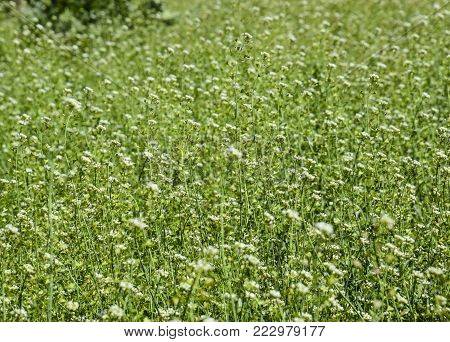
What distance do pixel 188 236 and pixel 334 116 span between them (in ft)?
6.70

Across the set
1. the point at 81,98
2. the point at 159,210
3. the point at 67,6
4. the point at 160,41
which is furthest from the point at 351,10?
the point at 159,210

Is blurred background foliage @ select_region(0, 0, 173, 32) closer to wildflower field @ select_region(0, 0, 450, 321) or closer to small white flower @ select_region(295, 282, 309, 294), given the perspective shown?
wildflower field @ select_region(0, 0, 450, 321)

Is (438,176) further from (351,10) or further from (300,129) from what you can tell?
(351,10)

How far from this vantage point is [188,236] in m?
3.89

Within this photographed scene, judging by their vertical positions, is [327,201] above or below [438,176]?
below

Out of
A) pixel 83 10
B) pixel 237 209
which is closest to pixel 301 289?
pixel 237 209

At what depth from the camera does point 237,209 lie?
13.6 ft

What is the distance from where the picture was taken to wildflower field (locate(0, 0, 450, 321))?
338cm

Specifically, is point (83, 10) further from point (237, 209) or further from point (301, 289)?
point (301, 289)

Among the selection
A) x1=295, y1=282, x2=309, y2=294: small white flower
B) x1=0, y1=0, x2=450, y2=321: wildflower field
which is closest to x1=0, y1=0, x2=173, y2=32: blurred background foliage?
x1=0, y1=0, x2=450, y2=321: wildflower field

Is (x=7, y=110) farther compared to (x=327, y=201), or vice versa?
(x=7, y=110)

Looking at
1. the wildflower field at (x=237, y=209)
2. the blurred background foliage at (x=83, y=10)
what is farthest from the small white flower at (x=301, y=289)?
the blurred background foliage at (x=83, y=10)

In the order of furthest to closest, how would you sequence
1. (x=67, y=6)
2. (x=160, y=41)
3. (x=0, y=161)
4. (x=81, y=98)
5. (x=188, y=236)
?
(x=67, y=6) < (x=160, y=41) < (x=81, y=98) < (x=0, y=161) < (x=188, y=236)

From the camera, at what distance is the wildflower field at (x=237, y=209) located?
338 centimetres
